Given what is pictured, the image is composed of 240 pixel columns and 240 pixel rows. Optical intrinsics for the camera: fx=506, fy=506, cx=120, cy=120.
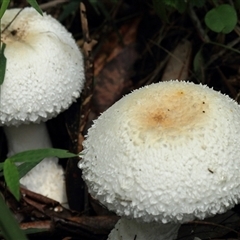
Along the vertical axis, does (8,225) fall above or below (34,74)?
below

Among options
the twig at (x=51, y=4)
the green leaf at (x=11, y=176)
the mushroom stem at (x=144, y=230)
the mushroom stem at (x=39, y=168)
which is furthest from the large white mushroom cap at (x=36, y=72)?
the green leaf at (x=11, y=176)

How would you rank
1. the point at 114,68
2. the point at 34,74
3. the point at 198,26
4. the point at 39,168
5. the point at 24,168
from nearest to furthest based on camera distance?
the point at 24,168 → the point at 34,74 → the point at 39,168 → the point at 198,26 → the point at 114,68

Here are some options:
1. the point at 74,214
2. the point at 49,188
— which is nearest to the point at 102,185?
the point at 74,214

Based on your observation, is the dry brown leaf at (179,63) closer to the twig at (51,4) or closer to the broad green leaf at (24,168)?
the twig at (51,4)

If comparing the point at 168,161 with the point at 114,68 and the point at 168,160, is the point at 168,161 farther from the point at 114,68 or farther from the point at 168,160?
the point at 114,68

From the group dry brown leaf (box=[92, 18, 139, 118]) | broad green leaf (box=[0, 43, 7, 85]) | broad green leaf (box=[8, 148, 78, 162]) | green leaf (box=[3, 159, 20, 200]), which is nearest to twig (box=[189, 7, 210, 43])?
dry brown leaf (box=[92, 18, 139, 118])

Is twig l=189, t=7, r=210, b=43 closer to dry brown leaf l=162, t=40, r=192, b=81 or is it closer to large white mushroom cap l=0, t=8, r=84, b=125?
dry brown leaf l=162, t=40, r=192, b=81

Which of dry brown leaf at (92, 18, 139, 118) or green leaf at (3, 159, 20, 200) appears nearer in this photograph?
green leaf at (3, 159, 20, 200)

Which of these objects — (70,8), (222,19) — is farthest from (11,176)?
(70,8)
